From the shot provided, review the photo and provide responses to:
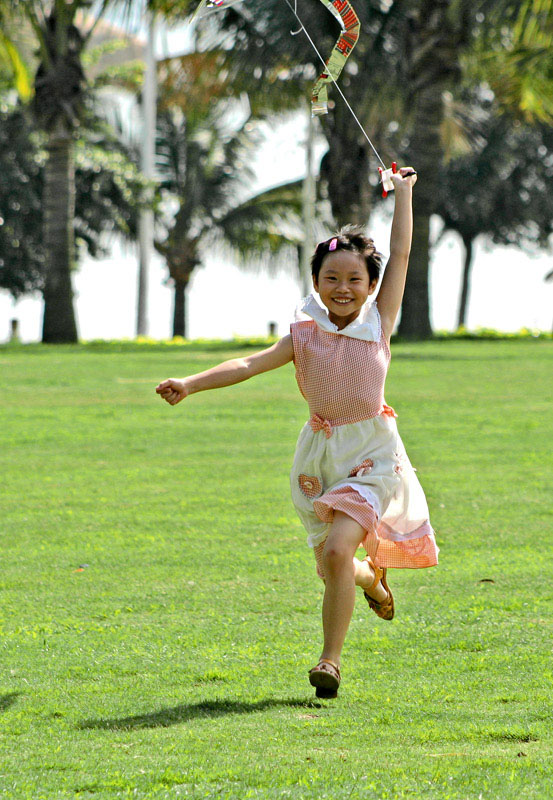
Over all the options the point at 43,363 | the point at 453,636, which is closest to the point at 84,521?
the point at 453,636

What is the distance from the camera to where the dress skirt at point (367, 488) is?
4.22m

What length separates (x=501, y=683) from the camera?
13.6ft

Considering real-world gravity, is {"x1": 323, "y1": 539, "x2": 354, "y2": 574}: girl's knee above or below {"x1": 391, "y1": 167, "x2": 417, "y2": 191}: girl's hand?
below

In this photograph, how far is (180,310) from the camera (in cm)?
3666

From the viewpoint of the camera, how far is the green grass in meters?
→ 3.33

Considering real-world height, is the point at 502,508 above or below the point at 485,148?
below

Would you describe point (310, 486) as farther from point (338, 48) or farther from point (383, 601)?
point (338, 48)

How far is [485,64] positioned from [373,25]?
355 centimetres

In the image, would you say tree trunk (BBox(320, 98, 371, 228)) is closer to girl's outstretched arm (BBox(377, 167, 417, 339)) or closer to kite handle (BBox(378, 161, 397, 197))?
kite handle (BBox(378, 161, 397, 197))

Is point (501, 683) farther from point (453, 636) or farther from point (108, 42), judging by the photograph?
point (108, 42)

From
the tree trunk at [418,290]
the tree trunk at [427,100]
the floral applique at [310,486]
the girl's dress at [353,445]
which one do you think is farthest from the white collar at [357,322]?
the tree trunk at [427,100]

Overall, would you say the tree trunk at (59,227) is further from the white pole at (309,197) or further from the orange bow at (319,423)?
the orange bow at (319,423)

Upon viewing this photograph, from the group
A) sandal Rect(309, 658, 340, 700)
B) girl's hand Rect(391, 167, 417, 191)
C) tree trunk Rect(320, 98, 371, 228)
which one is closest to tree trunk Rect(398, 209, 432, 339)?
tree trunk Rect(320, 98, 371, 228)

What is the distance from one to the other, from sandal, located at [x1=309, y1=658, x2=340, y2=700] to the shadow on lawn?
5 centimetres
